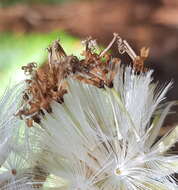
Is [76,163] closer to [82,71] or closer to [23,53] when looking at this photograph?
[82,71]

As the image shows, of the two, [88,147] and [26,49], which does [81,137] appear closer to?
[88,147]

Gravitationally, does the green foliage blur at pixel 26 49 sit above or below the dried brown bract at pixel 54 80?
above

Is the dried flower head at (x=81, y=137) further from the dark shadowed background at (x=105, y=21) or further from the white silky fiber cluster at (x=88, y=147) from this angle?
the dark shadowed background at (x=105, y=21)

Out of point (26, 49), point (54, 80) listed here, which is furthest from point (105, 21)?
point (54, 80)

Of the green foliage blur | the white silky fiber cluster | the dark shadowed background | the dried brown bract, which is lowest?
the white silky fiber cluster

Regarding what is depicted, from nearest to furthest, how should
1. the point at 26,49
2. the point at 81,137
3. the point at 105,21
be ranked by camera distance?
1. the point at 81,137
2. the point at 26,49
3. the point at 105,21

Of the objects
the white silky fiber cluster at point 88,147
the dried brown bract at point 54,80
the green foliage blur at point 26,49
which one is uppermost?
the green foliage blur at point 26,49

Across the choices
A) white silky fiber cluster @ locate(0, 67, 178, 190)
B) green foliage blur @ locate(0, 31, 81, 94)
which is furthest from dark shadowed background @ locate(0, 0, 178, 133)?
white silky fiber cluster @ locate(0, 67, 178, 190)

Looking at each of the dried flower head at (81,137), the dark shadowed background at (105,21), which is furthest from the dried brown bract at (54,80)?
the dark shadowed background at (105,21)

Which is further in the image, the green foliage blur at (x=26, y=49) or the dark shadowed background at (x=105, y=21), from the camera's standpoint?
the dark shadowed background at (x=105, y=21)

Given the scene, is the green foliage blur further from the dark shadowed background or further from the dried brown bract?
the dried brown bract

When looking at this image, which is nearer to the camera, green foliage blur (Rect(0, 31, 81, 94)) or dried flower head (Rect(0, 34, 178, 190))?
dried flower head (Rect(0, 34, 178, 190))

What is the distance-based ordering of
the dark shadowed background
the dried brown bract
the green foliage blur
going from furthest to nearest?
1. the dark shadowed background
2. the green foliage blur
3. the dried brown bract
